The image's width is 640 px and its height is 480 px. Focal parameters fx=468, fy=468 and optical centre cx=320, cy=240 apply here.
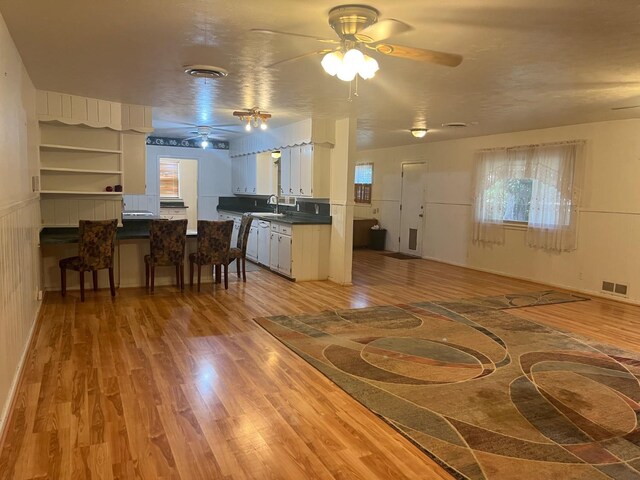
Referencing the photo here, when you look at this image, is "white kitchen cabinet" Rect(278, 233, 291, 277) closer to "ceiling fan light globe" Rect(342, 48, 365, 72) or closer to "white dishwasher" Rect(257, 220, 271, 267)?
"white dishwasher" Rect(257, 220, 271, 267)

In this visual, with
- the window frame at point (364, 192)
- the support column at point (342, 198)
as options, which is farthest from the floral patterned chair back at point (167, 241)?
the window frame at point (364, 192)

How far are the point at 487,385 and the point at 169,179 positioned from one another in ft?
32.0

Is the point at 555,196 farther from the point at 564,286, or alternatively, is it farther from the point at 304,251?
the point at 304,251

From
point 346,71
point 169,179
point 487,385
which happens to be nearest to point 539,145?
point 487,385

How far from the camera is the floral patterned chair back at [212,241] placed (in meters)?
6.09

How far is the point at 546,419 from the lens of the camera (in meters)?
2.89

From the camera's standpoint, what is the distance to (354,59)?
269 cm

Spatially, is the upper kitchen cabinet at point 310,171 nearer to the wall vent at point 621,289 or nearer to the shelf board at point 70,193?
the shelf board at point 70,193

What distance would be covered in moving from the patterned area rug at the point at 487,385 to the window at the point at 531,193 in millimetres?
2529

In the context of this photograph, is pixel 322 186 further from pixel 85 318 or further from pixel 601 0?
pixel 601 0

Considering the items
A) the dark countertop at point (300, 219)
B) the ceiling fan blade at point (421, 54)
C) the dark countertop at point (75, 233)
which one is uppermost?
the ceiling fan blade at point (421, 54)

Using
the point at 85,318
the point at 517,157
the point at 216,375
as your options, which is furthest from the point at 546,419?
the point at 517,157

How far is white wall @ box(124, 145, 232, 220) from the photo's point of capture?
10117 millimetres

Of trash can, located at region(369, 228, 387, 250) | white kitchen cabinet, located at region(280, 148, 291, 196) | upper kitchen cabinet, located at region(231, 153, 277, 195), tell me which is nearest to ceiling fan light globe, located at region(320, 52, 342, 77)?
white kitchen cabinet, located at region(280, 148, 291, 196)
